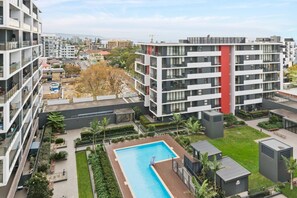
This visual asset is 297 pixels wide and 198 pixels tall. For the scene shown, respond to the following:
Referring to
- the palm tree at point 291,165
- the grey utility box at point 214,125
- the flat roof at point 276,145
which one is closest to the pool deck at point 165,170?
the grey utility box at point 214,125

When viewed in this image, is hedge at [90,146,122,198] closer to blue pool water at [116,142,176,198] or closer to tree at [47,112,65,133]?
blue pool water at [116,142,176,198]

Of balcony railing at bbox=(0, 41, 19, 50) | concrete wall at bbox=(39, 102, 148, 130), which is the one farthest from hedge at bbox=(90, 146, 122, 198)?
balcony railing at bbox=(0, 41, 19, 50)

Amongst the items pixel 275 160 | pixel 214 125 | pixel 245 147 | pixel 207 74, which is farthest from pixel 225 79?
pixel 275 160

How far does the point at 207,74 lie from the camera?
148ft

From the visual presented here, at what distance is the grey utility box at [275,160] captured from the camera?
25.7 meters

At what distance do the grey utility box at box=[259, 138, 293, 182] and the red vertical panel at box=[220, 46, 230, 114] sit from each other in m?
20.6

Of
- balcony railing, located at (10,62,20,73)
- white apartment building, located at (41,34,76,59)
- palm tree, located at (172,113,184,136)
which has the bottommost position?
palm tree, located at (172,113,184,136)

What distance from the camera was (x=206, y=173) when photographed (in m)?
25.4

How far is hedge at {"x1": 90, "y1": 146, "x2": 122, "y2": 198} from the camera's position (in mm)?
23625

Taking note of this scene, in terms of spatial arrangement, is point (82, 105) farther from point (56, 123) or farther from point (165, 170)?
point (165, 170)

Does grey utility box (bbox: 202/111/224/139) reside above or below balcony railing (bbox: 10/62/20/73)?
below

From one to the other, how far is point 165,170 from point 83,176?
890cm

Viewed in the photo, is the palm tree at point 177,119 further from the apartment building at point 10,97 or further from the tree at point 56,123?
the apartment building at point 10,97

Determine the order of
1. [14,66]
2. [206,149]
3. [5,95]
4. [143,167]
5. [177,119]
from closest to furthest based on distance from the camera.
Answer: [5,95] < [14,66] < [206,149] < [143,167] < [177,119]
